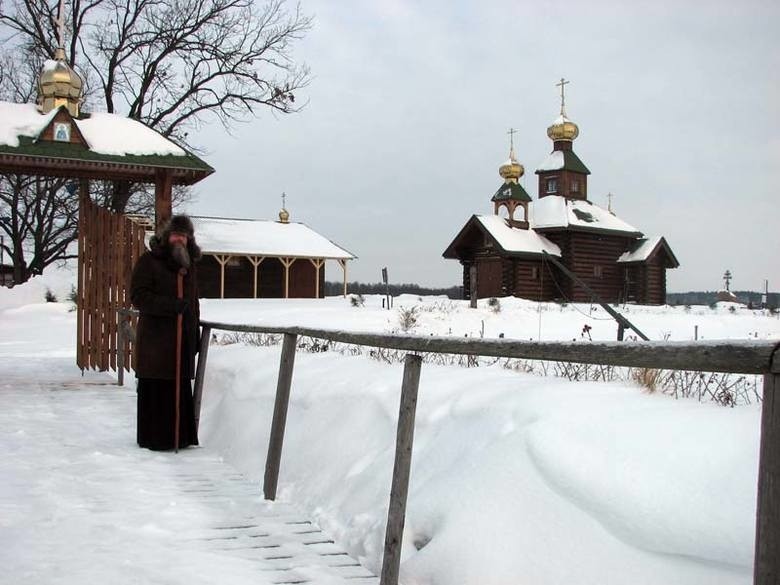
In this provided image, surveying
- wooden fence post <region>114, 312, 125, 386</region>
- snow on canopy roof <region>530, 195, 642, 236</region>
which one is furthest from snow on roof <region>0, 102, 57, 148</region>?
snow on canopy roof <region>530, 195, 642, 236</region>

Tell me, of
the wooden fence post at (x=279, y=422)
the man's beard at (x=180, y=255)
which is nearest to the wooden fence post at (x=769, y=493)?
the wooden fence post at (x=279, y=422)

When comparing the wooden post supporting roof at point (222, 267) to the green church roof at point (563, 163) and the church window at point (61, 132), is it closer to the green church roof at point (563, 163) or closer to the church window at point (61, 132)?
the green church roof at point (563, 163)

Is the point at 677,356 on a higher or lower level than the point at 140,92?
lower

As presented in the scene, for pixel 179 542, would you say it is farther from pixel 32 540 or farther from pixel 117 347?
pixel 117 347

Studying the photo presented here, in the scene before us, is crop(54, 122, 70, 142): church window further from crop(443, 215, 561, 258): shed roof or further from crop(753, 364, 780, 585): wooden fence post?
crop(443, 215, 561, 258): shed roof

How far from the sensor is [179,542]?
3.85m

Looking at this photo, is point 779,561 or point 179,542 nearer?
point 779,561

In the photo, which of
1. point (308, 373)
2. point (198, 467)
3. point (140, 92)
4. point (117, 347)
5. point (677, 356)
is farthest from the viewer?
point (140, 92)

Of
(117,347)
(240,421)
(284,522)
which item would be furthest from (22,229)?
(284,522)

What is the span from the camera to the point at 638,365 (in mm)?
2387

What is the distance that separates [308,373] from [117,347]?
17.1 feet

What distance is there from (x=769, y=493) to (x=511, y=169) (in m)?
38.0

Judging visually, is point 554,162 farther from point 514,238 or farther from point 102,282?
point 102,282

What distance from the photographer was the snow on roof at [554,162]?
130ft
